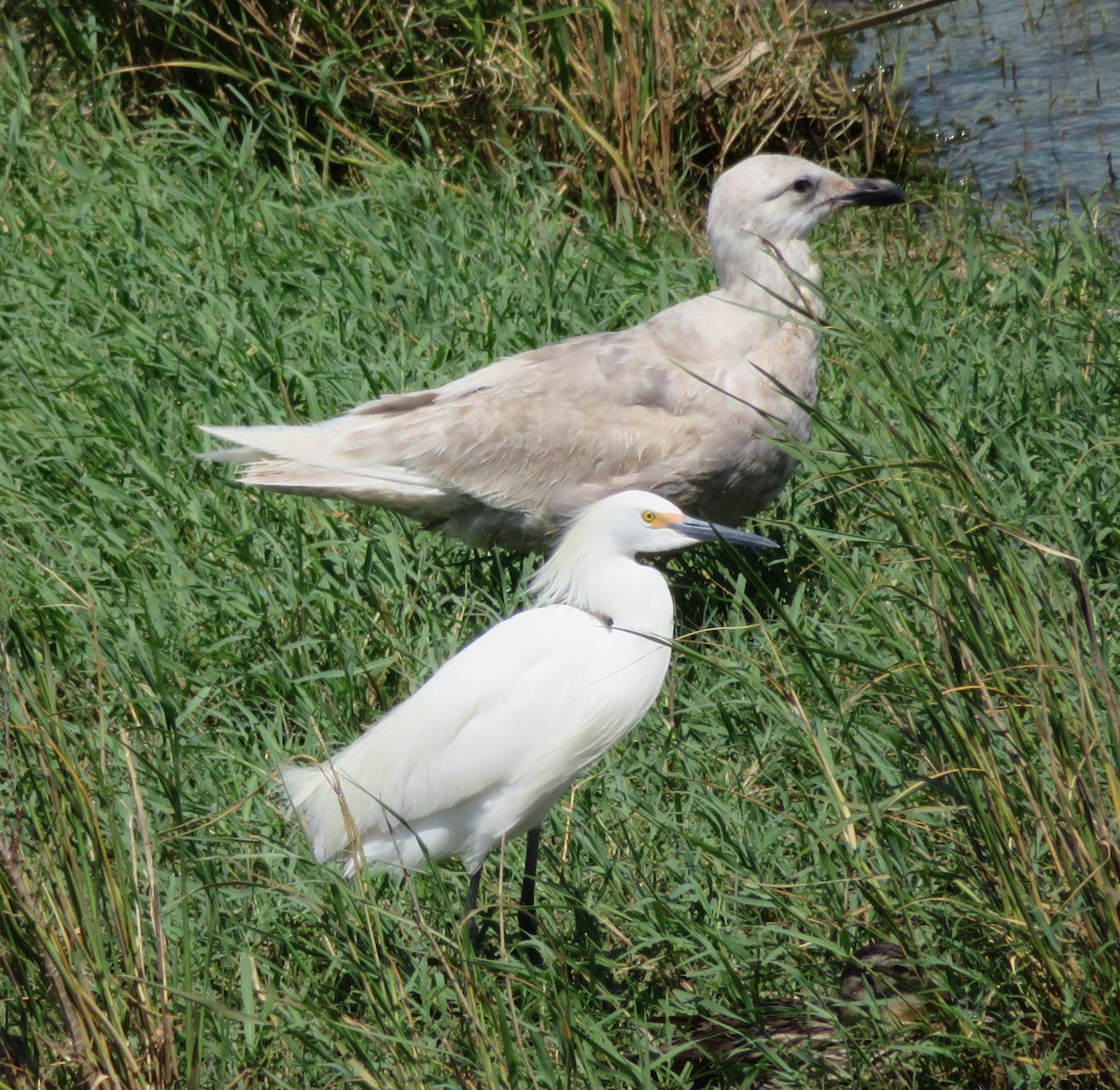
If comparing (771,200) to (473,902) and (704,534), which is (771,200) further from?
(473,902)

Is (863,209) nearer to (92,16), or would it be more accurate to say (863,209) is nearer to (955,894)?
(92,16)

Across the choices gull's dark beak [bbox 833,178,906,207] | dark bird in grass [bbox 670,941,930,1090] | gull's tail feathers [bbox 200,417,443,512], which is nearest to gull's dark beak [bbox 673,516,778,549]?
dark bird in grass [bbox 670,941,930,1090]

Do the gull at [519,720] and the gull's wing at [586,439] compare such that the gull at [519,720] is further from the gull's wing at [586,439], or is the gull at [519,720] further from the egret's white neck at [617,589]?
the gull's wing at [586,439]

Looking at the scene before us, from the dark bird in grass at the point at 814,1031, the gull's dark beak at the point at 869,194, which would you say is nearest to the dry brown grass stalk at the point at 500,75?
the gull's dark beak at the point at 869,194

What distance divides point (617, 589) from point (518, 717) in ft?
1.12

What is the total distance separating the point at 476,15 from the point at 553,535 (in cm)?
294

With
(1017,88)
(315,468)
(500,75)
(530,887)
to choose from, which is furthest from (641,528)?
(1017,88)

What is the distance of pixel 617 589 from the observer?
319cm

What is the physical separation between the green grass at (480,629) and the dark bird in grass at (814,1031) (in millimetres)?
42

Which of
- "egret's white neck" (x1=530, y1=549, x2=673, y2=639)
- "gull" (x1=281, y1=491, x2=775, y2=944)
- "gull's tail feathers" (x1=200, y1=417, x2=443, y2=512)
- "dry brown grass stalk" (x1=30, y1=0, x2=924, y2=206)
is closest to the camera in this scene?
"gull" (x1=281, y1=491, x2=775, y2=944)

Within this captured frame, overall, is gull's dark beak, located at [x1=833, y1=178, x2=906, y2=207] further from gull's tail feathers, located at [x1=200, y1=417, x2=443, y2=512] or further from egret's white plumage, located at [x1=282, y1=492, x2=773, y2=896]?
egret's white plumage, located at [x1=282, y1=492, x2=773, y2=896]

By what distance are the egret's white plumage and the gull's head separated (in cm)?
143

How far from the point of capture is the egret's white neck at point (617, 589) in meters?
3.17

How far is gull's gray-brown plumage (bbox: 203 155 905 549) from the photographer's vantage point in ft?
13.6
